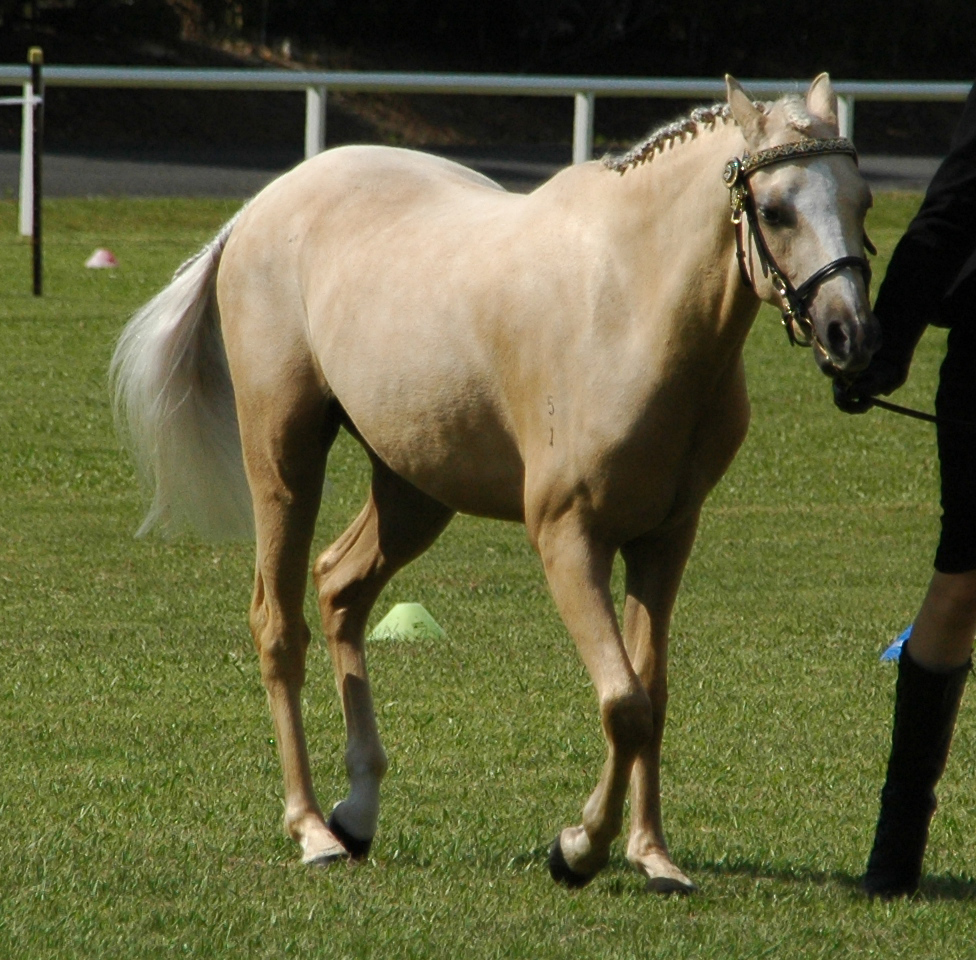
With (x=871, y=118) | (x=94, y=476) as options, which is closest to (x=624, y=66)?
(x=871, y=118)

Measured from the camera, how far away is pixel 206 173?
26672 mm

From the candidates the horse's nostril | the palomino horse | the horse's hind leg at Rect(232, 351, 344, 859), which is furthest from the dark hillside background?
the horse's nostril

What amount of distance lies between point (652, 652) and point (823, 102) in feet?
4.64

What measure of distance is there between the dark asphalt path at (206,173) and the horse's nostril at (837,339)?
20448 millimetres

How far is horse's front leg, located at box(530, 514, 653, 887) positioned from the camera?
389cm

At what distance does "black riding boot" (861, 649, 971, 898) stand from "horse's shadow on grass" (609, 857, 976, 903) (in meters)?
0.08

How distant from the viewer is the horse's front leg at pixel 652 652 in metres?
4.22

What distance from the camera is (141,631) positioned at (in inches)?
275

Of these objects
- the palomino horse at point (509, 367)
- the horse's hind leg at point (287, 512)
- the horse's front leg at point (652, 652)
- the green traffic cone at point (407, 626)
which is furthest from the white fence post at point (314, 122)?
the horse's front leg at point (652, 652)

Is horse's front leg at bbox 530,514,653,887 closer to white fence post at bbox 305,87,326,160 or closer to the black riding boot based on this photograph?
the black riding boot

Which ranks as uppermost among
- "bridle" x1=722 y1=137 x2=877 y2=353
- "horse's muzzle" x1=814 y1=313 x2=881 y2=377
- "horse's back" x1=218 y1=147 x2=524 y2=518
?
"bridle" x1=722 y1=137 x2=877 y2=353

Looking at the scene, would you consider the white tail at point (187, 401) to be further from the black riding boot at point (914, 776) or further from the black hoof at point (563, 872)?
the black riding boot at point (914, 776)

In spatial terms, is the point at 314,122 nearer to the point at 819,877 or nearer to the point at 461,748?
the point at 461,748

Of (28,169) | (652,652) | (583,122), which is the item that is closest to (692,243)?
(652,652)
